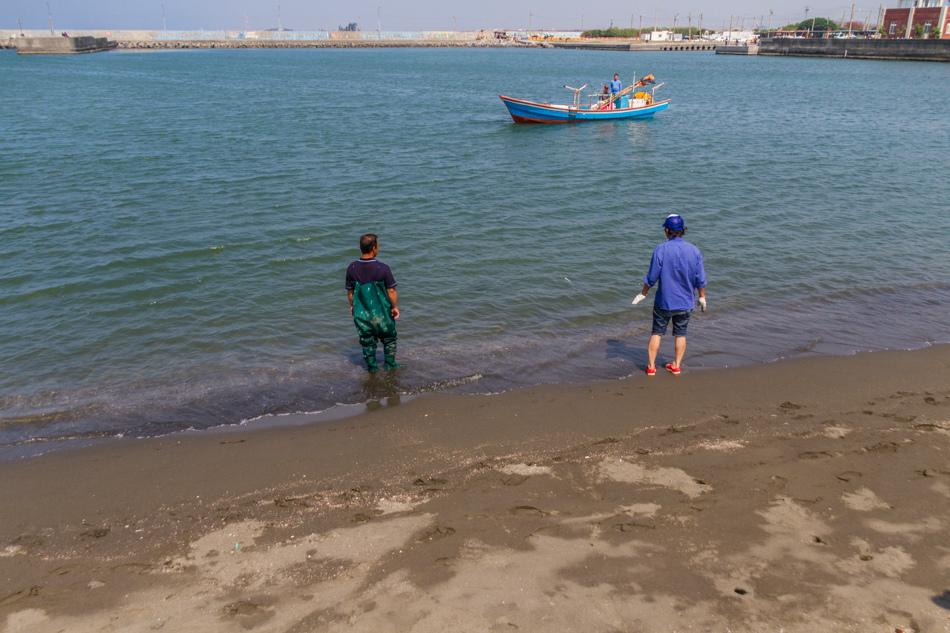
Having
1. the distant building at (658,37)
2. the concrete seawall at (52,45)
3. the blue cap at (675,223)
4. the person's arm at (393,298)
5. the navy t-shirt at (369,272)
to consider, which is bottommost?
the person's arm at (393,298)

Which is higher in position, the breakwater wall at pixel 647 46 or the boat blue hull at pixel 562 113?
the breakwater wall at pixel 647 46

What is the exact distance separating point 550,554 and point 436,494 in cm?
110

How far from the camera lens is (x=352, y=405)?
6695 millimetres

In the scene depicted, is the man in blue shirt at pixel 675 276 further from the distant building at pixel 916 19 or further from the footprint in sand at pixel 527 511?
the distant building at pixel 916 19

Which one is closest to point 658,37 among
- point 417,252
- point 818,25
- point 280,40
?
point 818,25

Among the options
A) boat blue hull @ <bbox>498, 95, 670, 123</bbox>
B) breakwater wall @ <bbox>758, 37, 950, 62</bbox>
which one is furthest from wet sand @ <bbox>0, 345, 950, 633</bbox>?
breakwater wall @ <bbox>758, 37, 950, 62</bbox>

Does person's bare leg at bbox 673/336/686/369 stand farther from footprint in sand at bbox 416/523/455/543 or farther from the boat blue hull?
the boat blue hull

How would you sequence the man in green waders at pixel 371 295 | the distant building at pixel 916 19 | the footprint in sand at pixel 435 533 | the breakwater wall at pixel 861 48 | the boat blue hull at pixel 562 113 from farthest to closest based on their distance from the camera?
the distant building at pixel 916 19 < the breakwater wall at pixel 861 48 < the boat blue hull at pixel 562 113 < the man in green waders at pixel 371 295 < the footprint in sand at pixel 435 533

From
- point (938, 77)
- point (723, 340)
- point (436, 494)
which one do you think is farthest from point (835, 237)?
point (938, 77)

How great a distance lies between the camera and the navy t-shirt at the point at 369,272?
6555 mm

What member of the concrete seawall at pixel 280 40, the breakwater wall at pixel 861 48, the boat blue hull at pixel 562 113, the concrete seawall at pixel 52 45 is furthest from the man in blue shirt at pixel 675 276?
the concrete seawall at pixel 280 40

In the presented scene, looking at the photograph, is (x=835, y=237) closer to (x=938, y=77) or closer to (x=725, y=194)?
(x=725, y=194)

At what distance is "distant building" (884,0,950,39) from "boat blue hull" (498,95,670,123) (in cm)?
6761

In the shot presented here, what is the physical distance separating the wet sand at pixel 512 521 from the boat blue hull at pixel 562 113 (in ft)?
85.2
